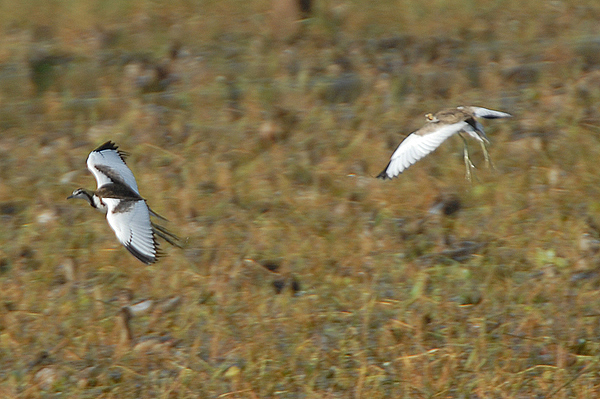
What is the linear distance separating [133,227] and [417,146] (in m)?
1.51

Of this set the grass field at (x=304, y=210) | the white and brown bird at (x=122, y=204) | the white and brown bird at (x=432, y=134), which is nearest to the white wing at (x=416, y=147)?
the white and brown bird at (x=432, y=134)

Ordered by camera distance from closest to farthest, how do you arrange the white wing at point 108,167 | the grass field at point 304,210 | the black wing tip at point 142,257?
the black wing tip at point 142,257
the grass field at point 304,210
the white wing at point 108,167

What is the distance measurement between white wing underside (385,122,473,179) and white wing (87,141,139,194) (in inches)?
53.3

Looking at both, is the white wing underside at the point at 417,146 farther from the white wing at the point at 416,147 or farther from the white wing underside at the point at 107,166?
the white wing underside at the point at 107,166

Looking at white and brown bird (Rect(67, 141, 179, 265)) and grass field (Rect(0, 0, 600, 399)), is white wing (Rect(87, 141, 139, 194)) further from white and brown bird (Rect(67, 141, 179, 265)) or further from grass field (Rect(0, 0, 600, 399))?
grass field (Rect(0, 0, 600, 399))

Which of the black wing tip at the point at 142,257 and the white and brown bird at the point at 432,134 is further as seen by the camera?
the white and brown bird at the point at 432,134

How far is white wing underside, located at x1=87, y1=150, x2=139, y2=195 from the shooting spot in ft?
14.3

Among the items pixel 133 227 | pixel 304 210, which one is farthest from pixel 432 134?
pixel 133 227

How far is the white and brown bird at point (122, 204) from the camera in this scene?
3889 mm

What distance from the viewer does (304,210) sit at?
16.6ft

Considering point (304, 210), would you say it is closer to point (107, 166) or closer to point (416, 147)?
point (416, 147)

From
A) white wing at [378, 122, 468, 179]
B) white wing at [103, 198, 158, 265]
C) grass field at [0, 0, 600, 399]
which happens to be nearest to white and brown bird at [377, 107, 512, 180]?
white wing at [378, 122, 468, 179]

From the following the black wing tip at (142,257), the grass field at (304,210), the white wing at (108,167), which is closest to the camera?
the black wing tip at (142,257)

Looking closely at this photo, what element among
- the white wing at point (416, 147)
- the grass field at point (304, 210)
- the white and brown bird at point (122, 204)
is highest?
the white and brown bird at point (122, 204)
